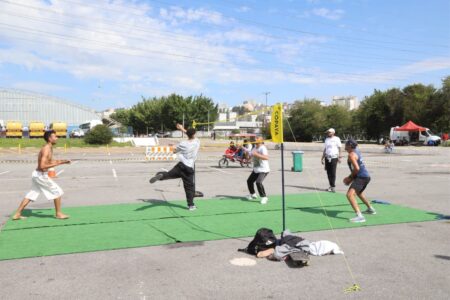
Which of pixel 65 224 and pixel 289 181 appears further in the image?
pixel 289 181

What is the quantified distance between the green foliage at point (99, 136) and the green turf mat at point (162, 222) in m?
39.1

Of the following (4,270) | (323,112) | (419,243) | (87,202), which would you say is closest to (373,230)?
(419,243)

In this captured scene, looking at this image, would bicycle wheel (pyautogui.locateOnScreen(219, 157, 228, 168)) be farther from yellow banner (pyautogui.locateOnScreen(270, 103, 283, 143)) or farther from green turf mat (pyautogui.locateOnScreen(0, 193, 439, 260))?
yellow banner (pyautogui.locateOnScreen(270, 103, 283, 143))

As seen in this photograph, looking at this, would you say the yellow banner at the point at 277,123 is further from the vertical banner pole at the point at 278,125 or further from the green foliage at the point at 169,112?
the green foliage at the point at 169,112

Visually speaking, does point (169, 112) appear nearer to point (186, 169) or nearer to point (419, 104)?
point (419, 104)

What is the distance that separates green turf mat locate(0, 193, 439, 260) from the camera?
21.4ft

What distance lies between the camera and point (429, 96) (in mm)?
62219

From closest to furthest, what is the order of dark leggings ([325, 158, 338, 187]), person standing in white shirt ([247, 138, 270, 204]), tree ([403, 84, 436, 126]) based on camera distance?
1. person standing in white shirt ([247, 138, 270, 204])
2. dark leggings ([325, 158, 338, 187])
3. tree ([403, 84, 436, 126])

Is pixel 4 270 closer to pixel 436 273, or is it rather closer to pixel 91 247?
pixel 91 247

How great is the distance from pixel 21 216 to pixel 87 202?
2.11 meters

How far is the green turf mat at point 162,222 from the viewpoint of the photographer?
6531mm

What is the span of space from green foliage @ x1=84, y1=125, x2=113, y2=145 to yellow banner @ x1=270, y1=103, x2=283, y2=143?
43.6 metres

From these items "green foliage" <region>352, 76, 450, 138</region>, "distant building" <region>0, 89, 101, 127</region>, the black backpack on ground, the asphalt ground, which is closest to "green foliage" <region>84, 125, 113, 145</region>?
"green foliage" <region>352, 76, 450, 138</region>

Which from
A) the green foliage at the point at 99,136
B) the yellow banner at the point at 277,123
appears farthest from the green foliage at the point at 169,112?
the yellow banner at the point at 277,123
